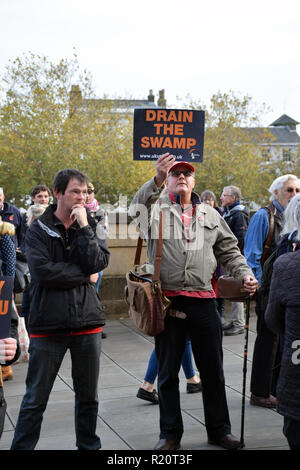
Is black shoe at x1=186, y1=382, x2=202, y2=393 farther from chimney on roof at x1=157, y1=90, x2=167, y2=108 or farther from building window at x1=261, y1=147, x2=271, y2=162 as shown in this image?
chimney on roof at x1=157, y1=90, x2=167, y2=108

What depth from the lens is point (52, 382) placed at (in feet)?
13.0

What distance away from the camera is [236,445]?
178 inches

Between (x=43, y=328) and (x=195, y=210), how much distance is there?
149cm

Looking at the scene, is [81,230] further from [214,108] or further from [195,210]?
[214,108]

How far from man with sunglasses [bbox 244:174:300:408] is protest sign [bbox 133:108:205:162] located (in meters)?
0.87

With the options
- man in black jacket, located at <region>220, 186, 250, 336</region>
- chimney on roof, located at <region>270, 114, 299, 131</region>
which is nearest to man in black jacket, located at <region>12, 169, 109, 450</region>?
man in black jacket, located at <region>220, 186, 250, 336</region>

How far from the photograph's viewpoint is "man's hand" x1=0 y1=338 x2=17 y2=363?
120 inches

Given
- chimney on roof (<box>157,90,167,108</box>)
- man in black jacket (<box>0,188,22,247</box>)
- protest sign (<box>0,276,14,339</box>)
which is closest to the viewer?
protest sign (<box>0,276,14,339</box>)

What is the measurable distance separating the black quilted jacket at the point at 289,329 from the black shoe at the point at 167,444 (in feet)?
4.64

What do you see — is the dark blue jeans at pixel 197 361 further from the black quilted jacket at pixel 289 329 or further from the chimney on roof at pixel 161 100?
the chimney on roof at pixel 161 100

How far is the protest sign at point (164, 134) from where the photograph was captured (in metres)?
5.57

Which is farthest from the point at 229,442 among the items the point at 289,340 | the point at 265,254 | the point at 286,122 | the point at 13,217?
→ the point at 286,122

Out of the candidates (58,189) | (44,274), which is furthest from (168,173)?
(44,274)

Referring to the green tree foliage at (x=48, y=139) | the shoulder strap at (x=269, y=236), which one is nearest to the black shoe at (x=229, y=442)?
the shoulder strap at (x=269, y=236)
